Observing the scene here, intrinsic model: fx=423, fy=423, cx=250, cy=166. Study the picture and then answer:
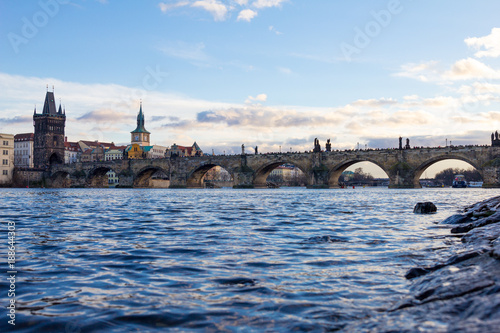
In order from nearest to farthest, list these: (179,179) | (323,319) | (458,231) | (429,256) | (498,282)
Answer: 1. (498,282)
2. (323,319)
3. (429,256)
4. (458,231)
5. (179,179)

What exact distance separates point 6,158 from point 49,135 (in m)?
38.9

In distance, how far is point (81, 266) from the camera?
258 inches

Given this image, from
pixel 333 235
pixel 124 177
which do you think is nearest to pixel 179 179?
pixel 124 177

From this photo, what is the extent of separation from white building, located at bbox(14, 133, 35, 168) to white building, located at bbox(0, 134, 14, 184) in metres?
45.2

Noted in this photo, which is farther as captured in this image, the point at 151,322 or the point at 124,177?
the point at 124,177

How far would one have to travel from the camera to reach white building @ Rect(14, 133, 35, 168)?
141 metres

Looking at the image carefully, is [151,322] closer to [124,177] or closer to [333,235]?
[333,235]

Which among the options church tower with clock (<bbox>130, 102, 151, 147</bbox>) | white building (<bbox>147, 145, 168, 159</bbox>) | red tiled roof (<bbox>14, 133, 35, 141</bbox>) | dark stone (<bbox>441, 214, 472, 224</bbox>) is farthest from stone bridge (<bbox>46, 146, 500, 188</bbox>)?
church tower with clock (<bbox>130, 102, 151, 147</bbox>)

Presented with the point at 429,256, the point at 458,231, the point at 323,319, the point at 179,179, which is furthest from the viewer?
the point at 179,179

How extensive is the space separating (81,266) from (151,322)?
3.11 m

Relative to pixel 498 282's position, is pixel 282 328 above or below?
below

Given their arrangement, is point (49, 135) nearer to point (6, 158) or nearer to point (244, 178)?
point (6, 158)

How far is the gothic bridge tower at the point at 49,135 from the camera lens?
132m

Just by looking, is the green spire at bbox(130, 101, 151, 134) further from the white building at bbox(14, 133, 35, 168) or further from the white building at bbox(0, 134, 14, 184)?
the white building at bbox(0, 134, 14, 184)
